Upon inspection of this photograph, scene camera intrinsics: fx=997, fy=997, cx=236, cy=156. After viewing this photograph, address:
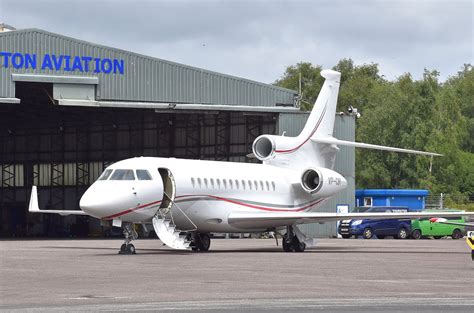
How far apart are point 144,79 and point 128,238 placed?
63.0 feet

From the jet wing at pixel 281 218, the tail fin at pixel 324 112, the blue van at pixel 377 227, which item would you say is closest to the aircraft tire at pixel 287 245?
the jet wing at pixel 281 218

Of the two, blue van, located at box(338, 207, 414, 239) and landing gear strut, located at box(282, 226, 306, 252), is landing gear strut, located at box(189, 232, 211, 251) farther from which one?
blue van, located at box(338, 207, 414, 239)

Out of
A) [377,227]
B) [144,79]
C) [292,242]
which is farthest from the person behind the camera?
[377,227]

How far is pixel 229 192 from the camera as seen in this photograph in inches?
1393

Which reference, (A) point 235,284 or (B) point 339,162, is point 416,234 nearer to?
(B) point 339,162

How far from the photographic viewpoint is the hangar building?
4778 cm

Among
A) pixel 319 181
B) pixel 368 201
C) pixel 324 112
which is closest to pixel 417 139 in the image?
pixel 368 201

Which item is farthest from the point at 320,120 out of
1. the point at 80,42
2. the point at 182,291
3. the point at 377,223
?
the point at 182,291

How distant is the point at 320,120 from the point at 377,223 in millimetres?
17287

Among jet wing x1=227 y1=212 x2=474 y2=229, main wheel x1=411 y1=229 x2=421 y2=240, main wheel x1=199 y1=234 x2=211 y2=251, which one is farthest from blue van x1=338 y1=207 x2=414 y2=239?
main wheel x1=199 y1=234 x2=211 y2=251

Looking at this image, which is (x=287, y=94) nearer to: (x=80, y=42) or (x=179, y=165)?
(x=80, y=42)

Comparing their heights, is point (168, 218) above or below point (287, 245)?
above

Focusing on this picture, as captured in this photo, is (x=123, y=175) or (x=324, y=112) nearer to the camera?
(x=123, y=175)

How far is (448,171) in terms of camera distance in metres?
89.2
